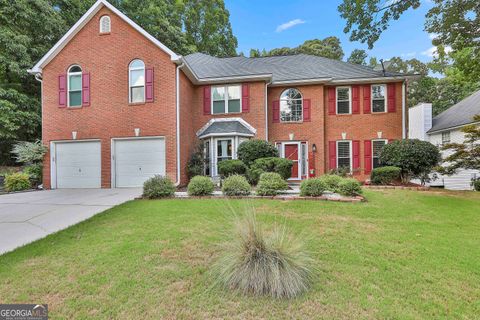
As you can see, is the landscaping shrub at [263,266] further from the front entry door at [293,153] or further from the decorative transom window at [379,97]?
the decorative transom window at [379,97]

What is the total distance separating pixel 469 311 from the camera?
2559mm

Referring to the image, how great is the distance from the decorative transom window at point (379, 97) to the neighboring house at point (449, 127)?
389 centimetres

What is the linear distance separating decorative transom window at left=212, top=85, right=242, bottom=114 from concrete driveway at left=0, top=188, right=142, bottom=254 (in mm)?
6978

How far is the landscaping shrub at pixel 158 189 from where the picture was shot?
→ 26.1 feet

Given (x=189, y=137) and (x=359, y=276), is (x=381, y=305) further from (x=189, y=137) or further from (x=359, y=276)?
(x=189, y=137)

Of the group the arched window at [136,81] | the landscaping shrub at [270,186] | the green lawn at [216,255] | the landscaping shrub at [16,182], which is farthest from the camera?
the arched window at [136,81]

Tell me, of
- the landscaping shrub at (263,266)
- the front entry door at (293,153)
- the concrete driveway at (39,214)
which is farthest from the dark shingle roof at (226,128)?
the landscaping shrub at (263,266)

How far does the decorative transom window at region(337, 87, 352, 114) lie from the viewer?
543 inches

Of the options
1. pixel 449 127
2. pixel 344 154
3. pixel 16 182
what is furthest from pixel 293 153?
pixel 16 182

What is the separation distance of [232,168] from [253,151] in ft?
4.51

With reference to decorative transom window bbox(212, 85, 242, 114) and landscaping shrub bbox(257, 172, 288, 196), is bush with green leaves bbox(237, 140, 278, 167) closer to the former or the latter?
decorative transom window bbox(212, 85, 242, 114)

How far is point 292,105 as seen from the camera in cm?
1377

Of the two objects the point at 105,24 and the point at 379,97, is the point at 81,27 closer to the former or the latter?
the point at 105,24

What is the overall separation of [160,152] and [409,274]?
10.1 meters
